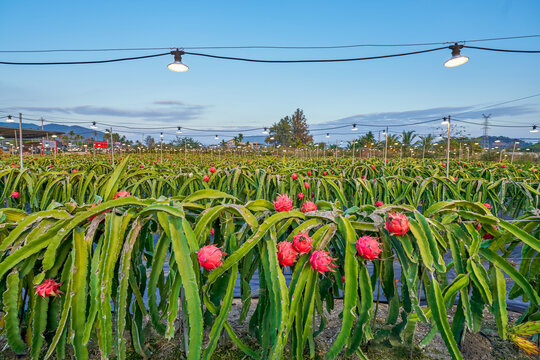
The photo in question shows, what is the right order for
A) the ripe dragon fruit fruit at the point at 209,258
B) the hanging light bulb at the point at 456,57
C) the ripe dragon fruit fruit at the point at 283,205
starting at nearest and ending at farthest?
the ripe dragon fruit fruit at the point at 209,258 < the ripe dragon fruit fruit at the point at 283,205 < the hanging light bulb at the point at 456,57

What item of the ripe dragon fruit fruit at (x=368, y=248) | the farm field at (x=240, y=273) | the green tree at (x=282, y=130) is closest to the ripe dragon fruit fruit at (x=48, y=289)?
the farm field at (x=240, y=273)

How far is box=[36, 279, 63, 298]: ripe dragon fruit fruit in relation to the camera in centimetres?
79

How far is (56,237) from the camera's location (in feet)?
2.64

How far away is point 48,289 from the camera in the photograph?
804 millimetres

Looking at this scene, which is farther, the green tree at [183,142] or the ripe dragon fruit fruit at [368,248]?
the green tree at [183,142]

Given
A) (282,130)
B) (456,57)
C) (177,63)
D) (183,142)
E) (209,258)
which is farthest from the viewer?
(282,130)

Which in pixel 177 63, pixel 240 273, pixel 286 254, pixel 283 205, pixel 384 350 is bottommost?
pixel 384 350

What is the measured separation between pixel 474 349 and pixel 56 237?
1.55 meters

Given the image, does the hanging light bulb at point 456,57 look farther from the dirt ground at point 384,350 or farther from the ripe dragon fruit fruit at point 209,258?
the ripe dragon fruit fruit at point 209,258

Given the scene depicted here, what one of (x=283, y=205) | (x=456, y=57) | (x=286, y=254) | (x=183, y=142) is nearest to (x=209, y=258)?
(x=286, y=254)

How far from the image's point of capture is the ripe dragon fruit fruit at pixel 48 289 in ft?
2.60

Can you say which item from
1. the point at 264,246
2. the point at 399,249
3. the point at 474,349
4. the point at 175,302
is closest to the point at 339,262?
the point at 399,249

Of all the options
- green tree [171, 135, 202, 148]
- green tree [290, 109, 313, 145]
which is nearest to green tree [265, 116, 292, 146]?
green tree [290, 109, 313, 145]

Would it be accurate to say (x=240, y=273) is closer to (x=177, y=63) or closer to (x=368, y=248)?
(x=368, y=248)
